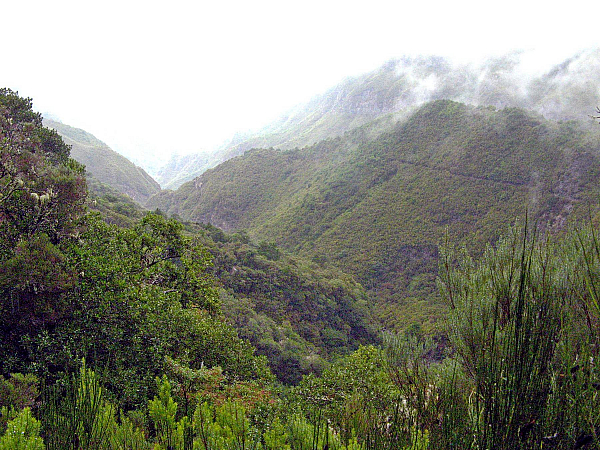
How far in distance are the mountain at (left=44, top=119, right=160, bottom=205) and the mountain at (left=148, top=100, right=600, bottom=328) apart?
9824 mm

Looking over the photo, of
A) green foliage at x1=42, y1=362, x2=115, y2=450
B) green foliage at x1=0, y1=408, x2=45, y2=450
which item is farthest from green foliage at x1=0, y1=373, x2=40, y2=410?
green foliage at x1=42, y1=362, x2=115, y2=450

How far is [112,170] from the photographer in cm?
11962

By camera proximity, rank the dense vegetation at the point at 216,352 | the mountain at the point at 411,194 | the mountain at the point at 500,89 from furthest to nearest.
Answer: the mountain at the point at 500,89 → the mountain at the point at 411,194 → the dense vegetation at the point at 216,352

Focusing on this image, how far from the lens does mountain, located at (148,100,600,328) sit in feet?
219

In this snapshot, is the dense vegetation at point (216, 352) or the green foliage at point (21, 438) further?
the green foliage at point (21, 438)

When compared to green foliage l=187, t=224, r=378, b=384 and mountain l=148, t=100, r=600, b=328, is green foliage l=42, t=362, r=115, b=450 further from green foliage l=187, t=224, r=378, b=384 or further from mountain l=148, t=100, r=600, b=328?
mountain l=148, t=100, r=600, b=328

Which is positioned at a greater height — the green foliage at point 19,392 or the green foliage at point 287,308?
the green foliage at point 19,392

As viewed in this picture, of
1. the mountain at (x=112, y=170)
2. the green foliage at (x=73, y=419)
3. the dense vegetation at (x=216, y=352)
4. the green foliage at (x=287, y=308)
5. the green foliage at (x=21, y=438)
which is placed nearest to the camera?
the dense vegetation at (x=216, y=352)

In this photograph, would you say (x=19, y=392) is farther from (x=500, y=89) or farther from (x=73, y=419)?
(x=500, y=89)

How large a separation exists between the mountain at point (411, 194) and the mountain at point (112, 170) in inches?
387

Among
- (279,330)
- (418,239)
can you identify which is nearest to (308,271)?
(279,330)

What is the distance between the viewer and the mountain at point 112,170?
377 feet

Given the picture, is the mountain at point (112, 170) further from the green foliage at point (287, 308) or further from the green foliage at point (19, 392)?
the green foliage at point (19, 392)

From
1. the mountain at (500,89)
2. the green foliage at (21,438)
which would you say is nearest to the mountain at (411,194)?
the mountain at (500,89)
